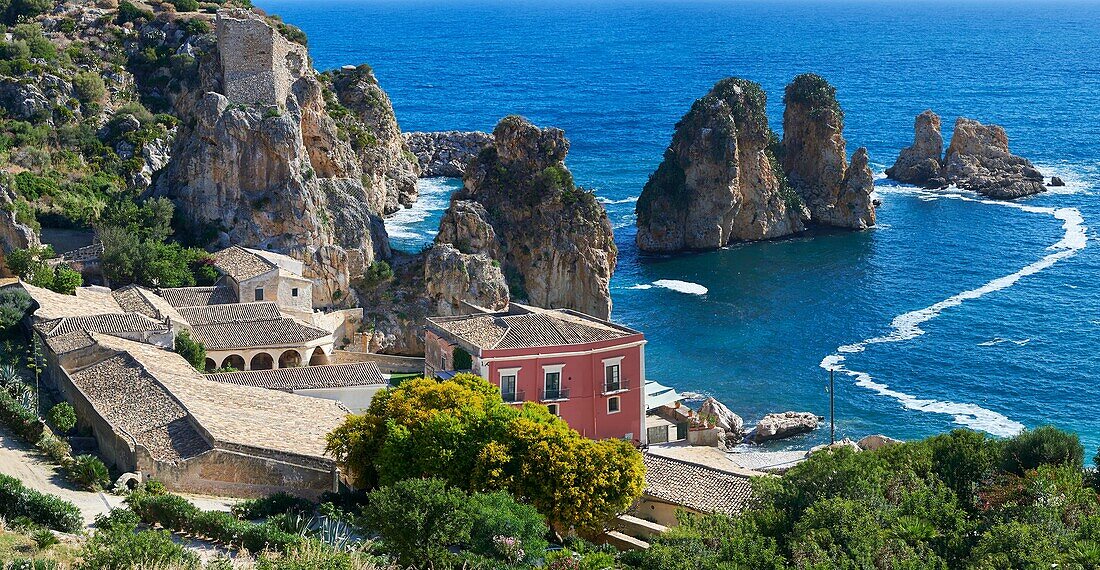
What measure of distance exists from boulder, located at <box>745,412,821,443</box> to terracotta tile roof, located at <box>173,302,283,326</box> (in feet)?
64.5

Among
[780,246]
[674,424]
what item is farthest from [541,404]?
[780,246]

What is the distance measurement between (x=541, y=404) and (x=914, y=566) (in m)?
17.5

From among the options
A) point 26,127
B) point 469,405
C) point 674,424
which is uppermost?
point 26,127

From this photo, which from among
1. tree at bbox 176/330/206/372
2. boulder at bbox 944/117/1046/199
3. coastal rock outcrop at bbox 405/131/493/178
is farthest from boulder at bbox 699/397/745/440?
boulder at bbox 944/117/1046/199

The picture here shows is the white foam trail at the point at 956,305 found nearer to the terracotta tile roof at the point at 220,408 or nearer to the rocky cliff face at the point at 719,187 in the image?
the rocky cliff face at the point at 719,187

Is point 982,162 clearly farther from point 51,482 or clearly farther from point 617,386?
point 51,482

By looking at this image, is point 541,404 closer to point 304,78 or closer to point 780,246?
point 304,78

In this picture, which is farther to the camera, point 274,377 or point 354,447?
point 274,377

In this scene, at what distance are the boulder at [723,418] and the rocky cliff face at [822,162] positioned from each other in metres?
43.7

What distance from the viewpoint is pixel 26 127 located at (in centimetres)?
6881

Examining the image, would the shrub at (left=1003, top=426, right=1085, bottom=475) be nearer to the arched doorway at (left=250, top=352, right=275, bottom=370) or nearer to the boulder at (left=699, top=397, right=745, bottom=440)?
the boulder at (left=699, top=397, right=745, bottom=440)

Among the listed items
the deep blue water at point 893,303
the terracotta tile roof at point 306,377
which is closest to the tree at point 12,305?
the terracotta tile roof at point 306,377

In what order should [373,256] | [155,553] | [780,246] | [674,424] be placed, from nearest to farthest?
[155,553]
[674,424]
[373,256]
[780,246]

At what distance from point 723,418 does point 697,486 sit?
1646 cm
